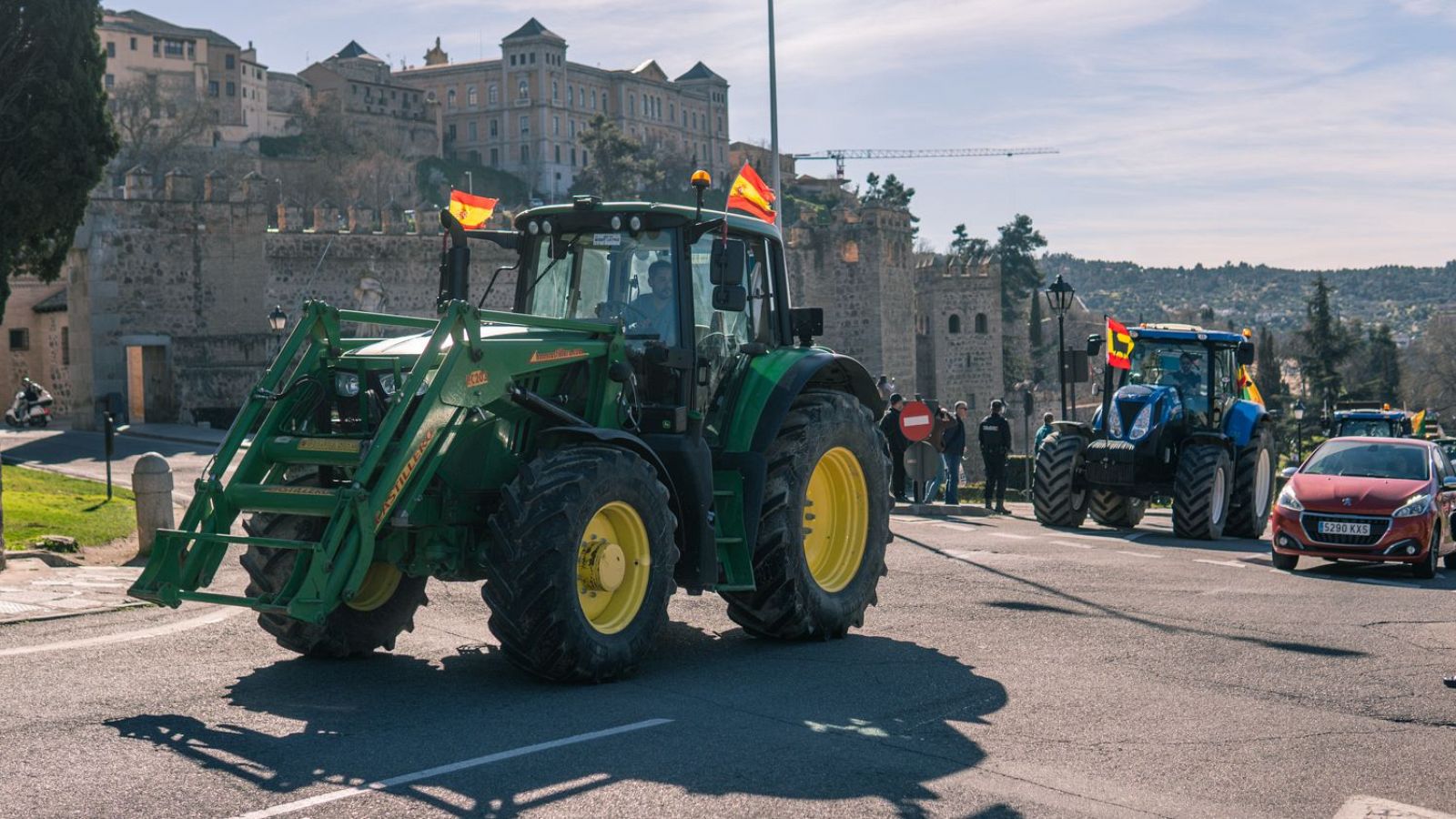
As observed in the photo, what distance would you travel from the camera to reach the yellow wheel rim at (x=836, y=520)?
10.6 metres

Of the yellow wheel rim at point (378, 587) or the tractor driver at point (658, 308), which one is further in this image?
the tractor driver at point (658, 308)

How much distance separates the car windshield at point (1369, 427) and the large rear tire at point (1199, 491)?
22.8ft

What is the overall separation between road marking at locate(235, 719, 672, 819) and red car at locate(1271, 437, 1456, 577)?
31.3 feet

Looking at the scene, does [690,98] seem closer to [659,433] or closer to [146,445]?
[146,445]

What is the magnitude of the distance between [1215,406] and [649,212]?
41.4ft

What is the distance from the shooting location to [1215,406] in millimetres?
20250

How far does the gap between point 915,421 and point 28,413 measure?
93.9 feet

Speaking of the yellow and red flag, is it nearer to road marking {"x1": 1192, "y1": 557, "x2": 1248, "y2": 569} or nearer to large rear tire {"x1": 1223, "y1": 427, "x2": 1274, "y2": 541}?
large rear tire {"x1": 1223, "y1": 427, "x2": 1274, "y2": 541}

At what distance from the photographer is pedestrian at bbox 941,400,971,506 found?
23.6 m

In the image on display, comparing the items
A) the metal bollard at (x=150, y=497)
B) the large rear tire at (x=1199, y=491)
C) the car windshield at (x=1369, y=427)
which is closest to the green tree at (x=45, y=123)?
the metal bollard at (x=150, y=497)

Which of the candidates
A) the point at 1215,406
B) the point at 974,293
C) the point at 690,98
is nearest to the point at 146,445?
the point at 1215,406

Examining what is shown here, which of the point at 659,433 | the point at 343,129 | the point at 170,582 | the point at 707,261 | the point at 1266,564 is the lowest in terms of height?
the point at 1266,564

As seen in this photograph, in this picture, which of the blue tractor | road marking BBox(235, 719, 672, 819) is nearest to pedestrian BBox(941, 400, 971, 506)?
the blue tractor

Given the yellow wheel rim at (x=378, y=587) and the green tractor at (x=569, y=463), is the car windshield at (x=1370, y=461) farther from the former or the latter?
the yellow wheel rim at (x=378, y=587)
